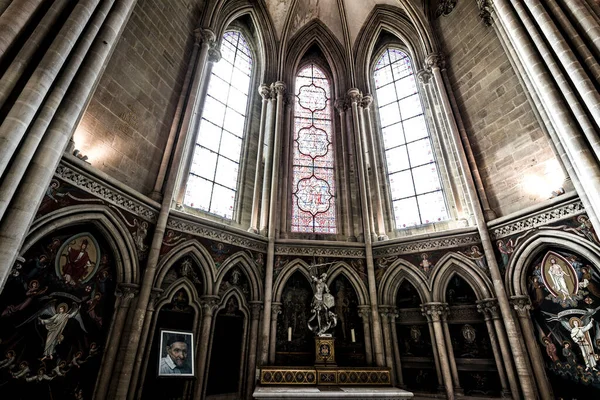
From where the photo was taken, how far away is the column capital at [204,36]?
394 inches

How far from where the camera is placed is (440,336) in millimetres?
7852

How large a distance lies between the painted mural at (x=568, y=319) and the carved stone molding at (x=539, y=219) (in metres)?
0.68

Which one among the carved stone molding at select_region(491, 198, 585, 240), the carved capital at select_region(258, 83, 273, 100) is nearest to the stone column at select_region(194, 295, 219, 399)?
the carved stone molding at select_region(491, 198, 585, 240)

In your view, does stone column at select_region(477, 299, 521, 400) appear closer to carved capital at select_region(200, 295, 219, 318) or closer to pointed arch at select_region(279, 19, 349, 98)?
carved capital at select_region(200, 295, 219, 318)

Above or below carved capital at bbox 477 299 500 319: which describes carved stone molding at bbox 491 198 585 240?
above

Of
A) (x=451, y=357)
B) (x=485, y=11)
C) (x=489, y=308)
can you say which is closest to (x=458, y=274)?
(x=489, y=308)

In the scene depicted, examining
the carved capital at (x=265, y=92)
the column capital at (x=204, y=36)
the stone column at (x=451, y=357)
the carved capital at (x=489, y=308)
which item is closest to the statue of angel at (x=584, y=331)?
the carved capital at (x=489, y=308)

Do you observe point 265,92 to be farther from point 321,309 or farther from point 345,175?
point 321,309

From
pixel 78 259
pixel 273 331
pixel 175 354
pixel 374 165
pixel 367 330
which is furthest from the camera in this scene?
pixel 374 165

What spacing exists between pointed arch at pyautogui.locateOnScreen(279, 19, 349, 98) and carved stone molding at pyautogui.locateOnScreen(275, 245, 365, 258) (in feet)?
20.8

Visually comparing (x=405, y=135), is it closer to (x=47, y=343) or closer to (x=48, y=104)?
(x=48, y=104)

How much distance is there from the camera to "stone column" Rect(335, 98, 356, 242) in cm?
1013

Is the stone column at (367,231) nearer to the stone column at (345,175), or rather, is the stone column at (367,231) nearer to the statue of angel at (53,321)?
the stone column at (345,175)

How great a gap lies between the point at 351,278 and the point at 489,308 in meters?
3.35
